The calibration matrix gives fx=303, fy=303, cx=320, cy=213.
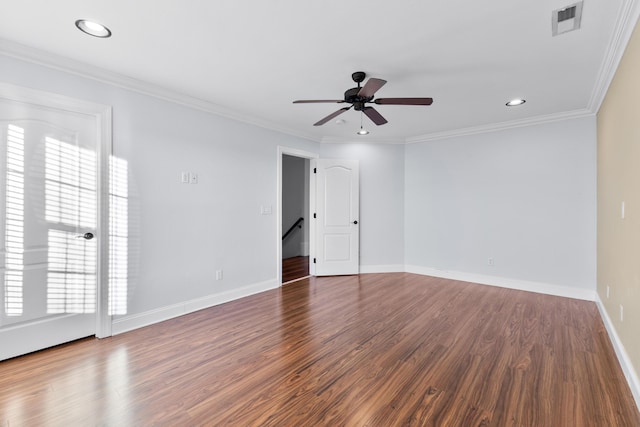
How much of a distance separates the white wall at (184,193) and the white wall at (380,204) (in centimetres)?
177

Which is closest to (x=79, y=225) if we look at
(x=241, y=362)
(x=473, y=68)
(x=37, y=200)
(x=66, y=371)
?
(x=37, y=200)

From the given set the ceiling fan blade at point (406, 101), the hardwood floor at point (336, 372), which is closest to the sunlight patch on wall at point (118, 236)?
the hardwood floor at point (336, 372)

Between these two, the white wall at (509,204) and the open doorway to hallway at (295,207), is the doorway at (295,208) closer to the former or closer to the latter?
the open doorway to hallway at (295,207)

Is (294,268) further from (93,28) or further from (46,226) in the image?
(93,28)

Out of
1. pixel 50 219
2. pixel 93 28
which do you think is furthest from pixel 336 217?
pixel 93 28

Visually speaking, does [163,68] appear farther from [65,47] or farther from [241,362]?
[241,362]

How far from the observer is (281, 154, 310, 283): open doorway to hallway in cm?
780

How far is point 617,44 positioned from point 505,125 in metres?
2.30

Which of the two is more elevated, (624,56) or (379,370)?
(624,56)

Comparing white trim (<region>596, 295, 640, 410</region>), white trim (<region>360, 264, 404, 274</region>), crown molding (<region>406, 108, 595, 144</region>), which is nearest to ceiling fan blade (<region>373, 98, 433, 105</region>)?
white trim (<region>596, 295, 640, 410</region>)

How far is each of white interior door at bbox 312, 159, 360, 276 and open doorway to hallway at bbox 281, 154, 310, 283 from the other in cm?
243

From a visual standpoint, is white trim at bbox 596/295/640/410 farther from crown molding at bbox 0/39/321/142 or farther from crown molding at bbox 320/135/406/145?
crown molding at bbox 0/39/321/142

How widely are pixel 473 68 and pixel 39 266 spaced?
4193 millimetres

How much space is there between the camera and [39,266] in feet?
8.45
